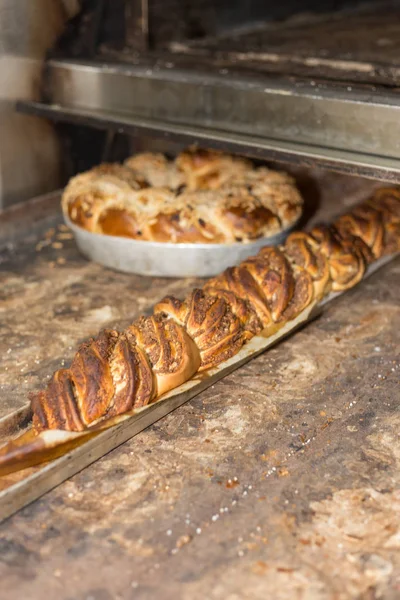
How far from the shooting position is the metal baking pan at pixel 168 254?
2.91 meters

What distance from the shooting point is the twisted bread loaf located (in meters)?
2.90

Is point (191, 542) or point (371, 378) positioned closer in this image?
point (191, 542)

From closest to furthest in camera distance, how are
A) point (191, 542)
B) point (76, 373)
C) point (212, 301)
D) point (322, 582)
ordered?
point (322, 582) < point (191, 542) < point (76, 373) < point (212, 301)

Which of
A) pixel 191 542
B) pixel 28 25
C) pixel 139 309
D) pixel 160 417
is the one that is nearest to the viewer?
pixel 191 542

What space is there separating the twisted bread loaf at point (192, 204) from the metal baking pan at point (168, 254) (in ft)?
0.08

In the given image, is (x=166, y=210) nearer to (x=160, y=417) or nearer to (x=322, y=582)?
(x=160, y=417)

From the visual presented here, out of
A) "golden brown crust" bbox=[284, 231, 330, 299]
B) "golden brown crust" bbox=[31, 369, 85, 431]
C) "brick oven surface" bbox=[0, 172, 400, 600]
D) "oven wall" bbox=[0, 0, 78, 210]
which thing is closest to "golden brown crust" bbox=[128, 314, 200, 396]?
"brick oven surface" bbox=[0, 172, 400, 600]

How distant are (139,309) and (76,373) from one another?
2.74 ft

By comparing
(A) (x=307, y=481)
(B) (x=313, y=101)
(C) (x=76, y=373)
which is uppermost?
(B) (x=313, y=101)

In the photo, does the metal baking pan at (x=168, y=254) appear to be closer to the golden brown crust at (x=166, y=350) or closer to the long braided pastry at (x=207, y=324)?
the long braided pastry at (x=207, y=324)

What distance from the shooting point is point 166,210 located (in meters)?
2.91

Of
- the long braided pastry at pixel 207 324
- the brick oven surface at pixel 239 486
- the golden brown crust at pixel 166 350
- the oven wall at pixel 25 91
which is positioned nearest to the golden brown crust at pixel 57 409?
the long braided pastry at pixel 207 324

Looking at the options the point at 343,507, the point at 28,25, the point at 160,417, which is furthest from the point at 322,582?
the point at 28,25

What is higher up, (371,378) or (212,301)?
(212,301)
